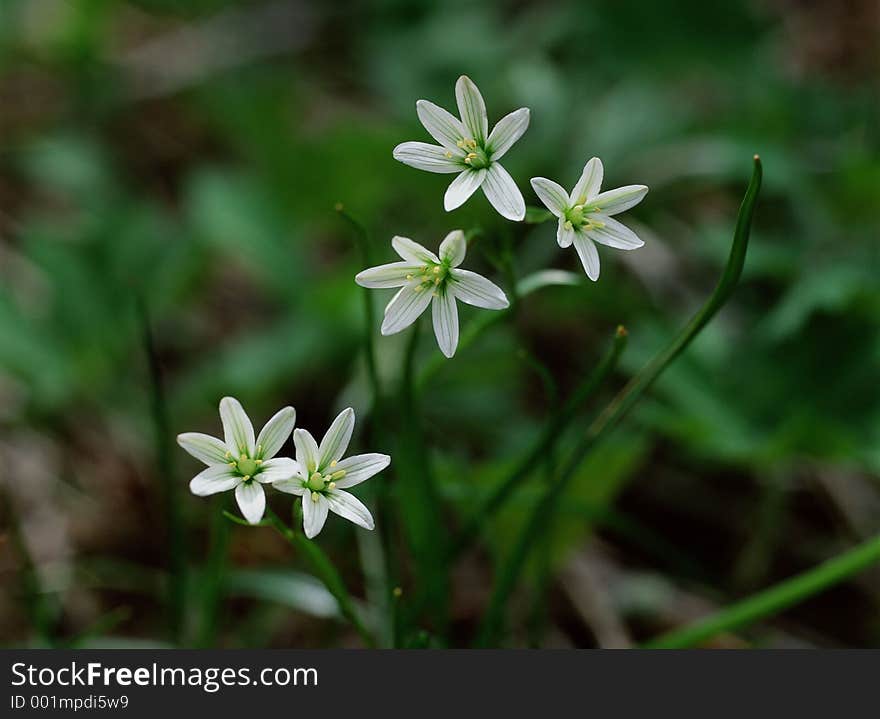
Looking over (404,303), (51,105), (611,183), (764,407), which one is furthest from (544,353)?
(51,105)

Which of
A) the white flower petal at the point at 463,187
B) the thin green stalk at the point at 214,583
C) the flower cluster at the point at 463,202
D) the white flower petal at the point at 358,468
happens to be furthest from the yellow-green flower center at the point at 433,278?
the thin green stalk at the point at 214,583

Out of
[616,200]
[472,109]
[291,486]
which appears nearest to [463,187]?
[472,109]

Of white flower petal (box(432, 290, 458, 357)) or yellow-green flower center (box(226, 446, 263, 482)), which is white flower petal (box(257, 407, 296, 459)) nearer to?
yellow-green flower center (box(226, 446, 263, 482))

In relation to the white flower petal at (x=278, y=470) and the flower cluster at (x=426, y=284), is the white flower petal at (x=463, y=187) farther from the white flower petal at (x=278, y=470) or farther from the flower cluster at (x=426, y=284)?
the white flower petal at (x=278, y=470)

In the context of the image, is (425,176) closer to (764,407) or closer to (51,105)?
(764,407)

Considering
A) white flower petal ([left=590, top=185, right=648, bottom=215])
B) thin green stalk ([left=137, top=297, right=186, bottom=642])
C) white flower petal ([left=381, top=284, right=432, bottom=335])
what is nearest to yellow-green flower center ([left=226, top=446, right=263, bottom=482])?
white flower petal ([left=381, top=284, right=432, bottom=335])

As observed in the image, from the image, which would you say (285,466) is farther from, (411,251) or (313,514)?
(411,251)
